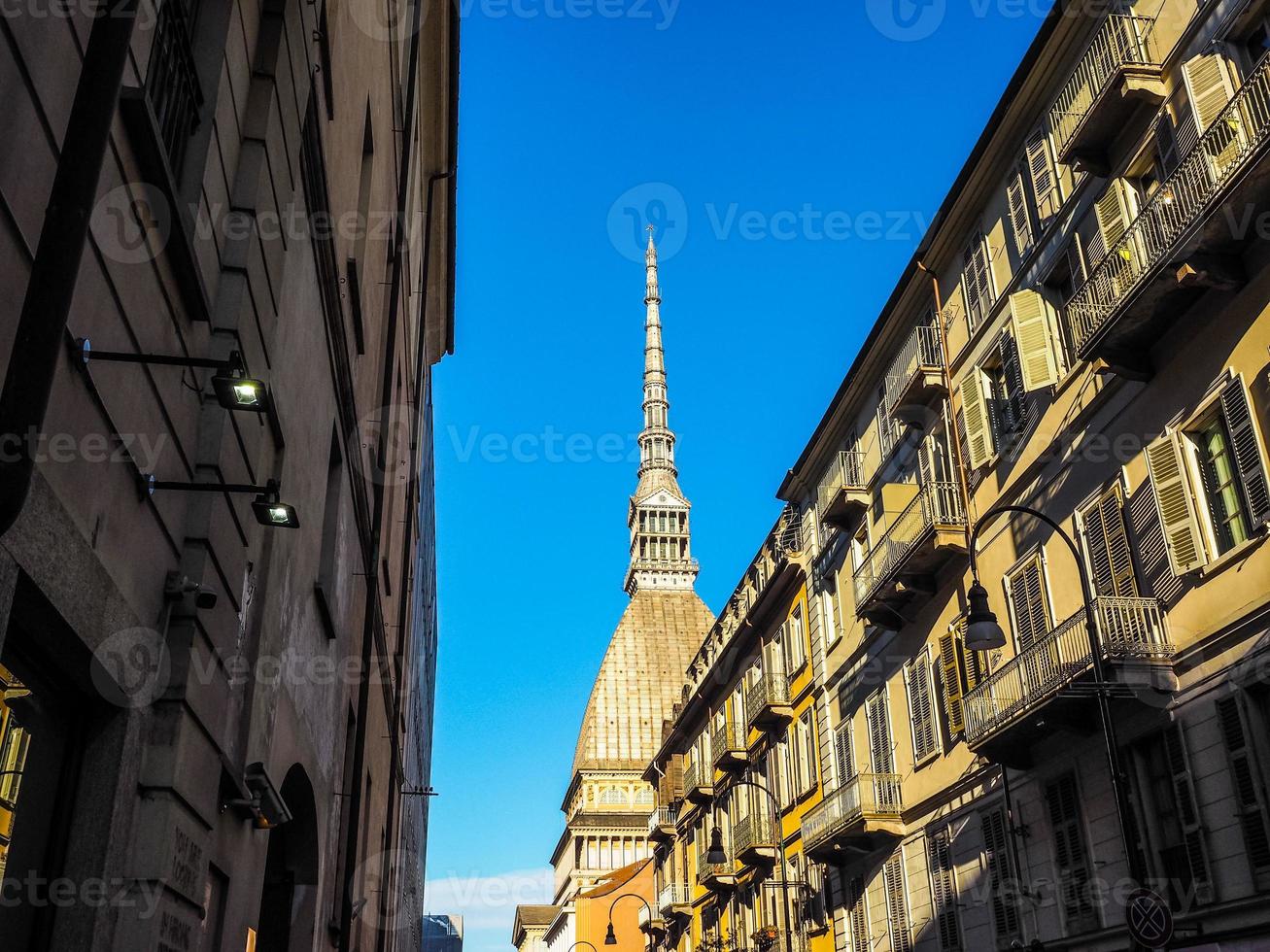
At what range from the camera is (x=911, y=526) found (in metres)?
25.7

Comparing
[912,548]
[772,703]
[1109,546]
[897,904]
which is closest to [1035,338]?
A: [1109,546]

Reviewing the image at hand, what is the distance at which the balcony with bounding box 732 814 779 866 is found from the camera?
37.3 meters

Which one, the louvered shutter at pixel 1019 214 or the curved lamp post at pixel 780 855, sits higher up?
the louvered shutter at pixel 1019 214

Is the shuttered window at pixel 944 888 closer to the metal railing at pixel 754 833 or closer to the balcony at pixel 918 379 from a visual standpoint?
the balcony at pixel 918 379

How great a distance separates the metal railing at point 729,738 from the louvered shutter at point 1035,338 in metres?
23.6

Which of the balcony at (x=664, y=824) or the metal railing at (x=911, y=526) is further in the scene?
the balcony at (x=664, y=824)

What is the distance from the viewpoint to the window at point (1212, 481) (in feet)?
49.9

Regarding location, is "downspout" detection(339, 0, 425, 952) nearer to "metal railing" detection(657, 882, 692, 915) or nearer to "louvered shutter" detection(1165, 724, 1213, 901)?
"louvered shutter" detection(1165, 724, 1213, 901)

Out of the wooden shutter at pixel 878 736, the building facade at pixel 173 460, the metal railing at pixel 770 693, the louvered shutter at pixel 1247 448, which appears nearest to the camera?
the building facade at pixel 173 460

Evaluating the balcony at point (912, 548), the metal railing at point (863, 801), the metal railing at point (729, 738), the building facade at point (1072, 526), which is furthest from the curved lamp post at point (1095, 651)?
the metal railing at point (729, 738)

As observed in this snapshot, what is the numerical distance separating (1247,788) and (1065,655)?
3.66 m

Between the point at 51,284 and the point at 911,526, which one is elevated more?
the point at 911,526

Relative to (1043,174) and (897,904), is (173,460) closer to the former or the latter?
(1043,174)

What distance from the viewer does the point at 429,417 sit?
38.9 metres
